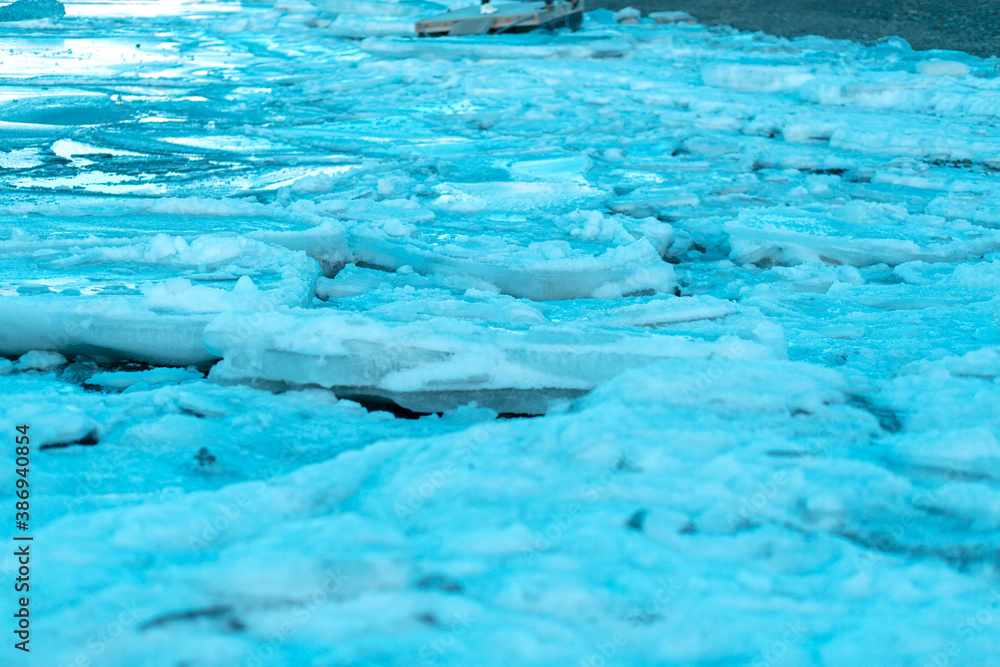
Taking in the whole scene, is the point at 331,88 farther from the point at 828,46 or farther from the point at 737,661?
the point at 737,661

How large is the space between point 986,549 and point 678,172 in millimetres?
4376

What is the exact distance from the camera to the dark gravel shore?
42.6ft

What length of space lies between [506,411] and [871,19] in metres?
16.2

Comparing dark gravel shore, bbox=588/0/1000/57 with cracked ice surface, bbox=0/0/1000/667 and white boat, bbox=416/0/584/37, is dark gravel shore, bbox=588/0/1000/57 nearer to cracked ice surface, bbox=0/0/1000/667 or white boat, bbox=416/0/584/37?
white boat, bbox=416/0/584/37

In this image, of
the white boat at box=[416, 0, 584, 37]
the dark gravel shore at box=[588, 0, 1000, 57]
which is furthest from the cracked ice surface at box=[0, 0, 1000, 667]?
the dark gravel shore at box=[588, 0, 1000, 57]

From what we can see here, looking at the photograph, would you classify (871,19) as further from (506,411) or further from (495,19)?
(506,411)

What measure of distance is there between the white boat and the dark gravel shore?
447 cm

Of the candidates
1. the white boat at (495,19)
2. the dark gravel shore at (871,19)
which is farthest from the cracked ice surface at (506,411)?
the dark gravel shore at (871,19)

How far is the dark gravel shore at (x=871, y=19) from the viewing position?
1298 centimetres

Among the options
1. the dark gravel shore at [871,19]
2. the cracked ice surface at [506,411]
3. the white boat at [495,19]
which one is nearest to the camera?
the cracked ice surface at [506,411]

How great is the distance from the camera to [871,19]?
50.7 feet

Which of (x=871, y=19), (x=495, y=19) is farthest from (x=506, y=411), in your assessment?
(x=871, y=19)

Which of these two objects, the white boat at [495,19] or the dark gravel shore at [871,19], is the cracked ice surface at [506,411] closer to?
the white boat at [495,19]

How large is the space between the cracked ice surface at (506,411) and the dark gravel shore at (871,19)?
9385mm
